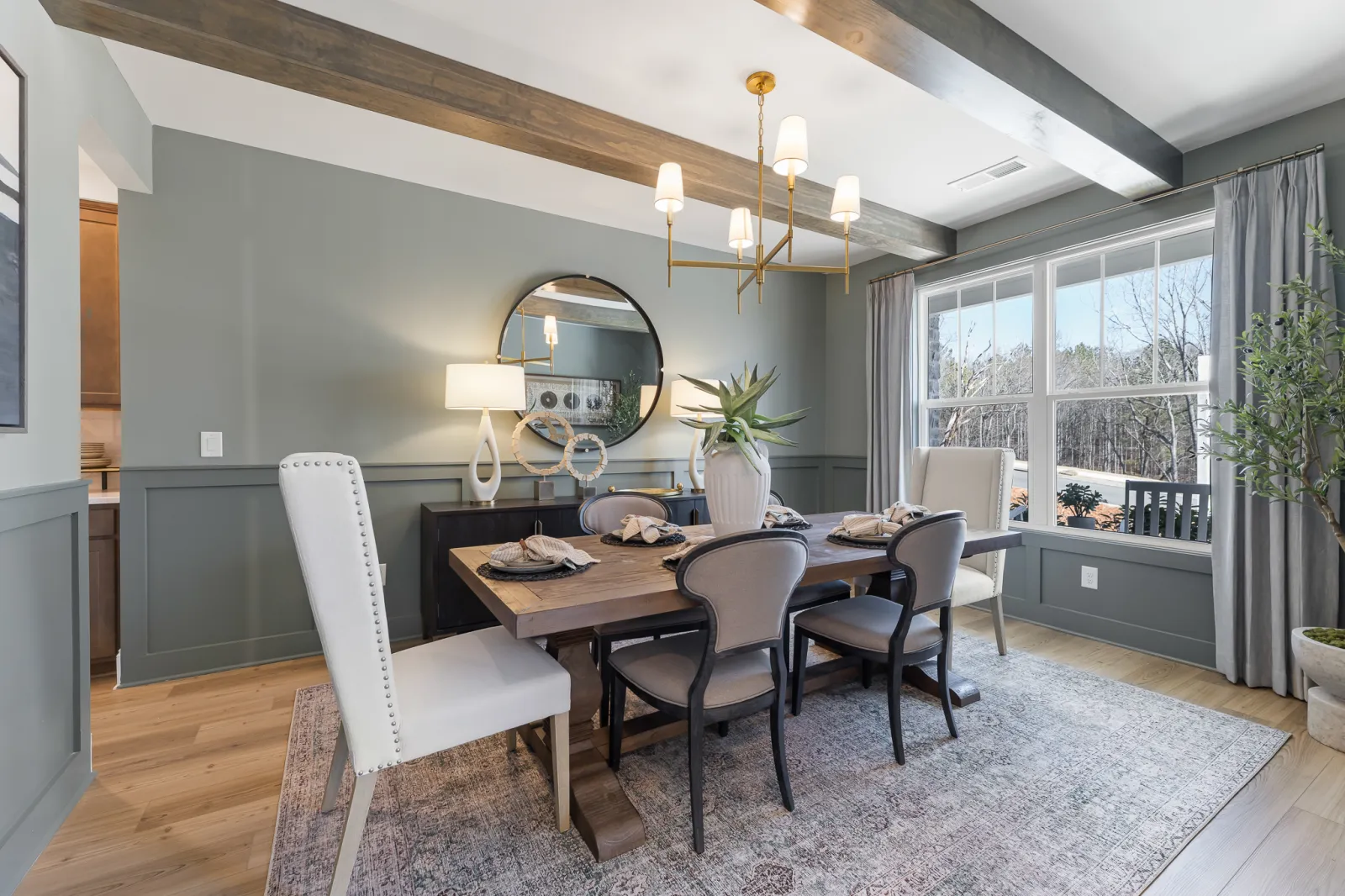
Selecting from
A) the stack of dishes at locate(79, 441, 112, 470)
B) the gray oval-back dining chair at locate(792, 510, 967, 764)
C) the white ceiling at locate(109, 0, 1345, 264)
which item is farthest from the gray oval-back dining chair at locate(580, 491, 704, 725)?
the stack of dishes at locate(79, 441, 112, 470)

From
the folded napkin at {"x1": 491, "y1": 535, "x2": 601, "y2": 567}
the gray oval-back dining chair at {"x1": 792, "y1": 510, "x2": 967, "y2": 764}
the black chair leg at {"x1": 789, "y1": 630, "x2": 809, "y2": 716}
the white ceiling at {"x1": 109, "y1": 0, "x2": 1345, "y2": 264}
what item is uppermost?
the white ceiling at {"x1": 109, "y1": 0, "x2": 1345, "y2": 264}

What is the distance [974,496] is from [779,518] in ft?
4.38

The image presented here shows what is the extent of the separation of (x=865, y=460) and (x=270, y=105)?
411 cm

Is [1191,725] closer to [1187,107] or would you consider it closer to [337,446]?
[1187,107]

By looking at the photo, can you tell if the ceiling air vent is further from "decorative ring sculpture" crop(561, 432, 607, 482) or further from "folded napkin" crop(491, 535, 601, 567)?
"folded napkin" crop(491, 535, 601, 567)

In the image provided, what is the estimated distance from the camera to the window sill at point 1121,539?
9.93 ft

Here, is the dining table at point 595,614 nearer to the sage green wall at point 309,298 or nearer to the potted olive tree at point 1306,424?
the sage green wall at point 309,298

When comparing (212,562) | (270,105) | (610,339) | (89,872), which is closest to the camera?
(89,872)

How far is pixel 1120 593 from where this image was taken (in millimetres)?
3250

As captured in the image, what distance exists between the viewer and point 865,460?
4.66 meters

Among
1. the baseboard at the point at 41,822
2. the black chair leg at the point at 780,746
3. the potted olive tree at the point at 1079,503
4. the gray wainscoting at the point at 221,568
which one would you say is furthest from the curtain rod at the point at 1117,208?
the baseboard at the point at 41,822

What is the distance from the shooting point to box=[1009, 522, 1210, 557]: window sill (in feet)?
9.93

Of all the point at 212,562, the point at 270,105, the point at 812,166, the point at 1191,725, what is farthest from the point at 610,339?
the point at 1191,725

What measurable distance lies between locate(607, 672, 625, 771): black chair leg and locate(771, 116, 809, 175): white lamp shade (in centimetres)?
176
